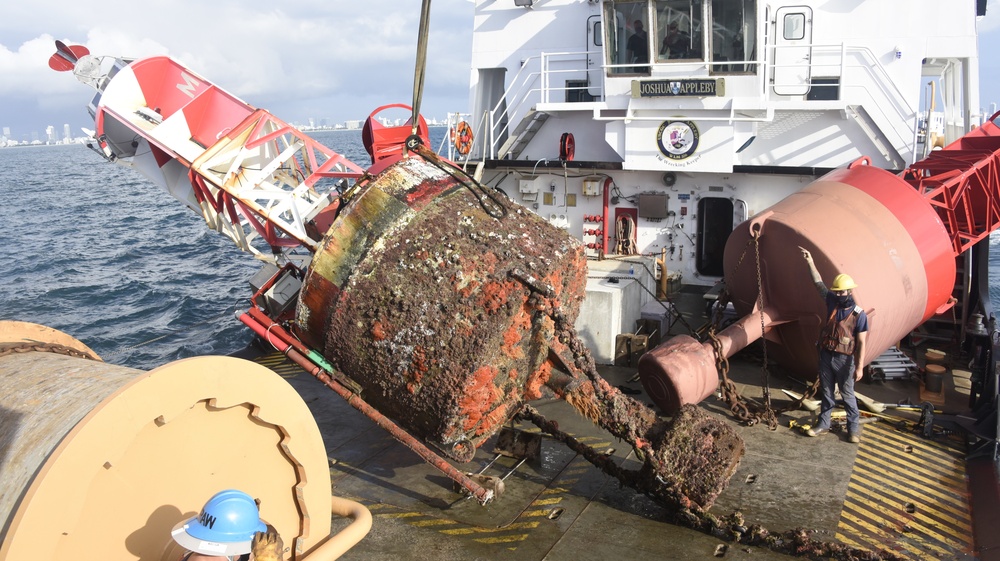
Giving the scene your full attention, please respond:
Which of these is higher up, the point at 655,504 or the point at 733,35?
the point at 733,35

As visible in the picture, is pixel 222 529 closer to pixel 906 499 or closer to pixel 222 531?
pixel 222 531

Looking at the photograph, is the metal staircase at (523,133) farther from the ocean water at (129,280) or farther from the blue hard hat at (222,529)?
the blue hard hat at (222,529)

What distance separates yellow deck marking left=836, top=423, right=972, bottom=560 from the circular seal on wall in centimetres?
565

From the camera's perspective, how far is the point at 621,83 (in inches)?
494

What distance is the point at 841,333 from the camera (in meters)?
7.87

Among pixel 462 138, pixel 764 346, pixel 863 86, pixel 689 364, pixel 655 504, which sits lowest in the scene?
pixel 655 504

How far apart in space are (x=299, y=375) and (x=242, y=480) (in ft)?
21.7

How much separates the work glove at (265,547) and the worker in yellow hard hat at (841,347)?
6384mm

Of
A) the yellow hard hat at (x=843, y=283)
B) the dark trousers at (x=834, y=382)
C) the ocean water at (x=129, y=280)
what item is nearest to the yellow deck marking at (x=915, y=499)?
the dark trousers at (x=834, y=382)

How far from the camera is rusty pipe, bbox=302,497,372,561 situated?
4605 mm

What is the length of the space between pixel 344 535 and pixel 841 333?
18.6 ft

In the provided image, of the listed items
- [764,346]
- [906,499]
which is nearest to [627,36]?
[764,346]

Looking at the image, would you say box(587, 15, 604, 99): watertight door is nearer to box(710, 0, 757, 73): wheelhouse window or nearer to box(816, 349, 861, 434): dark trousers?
box(710, 0, 757, 73): wheelhouse window

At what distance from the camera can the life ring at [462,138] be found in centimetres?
1377
